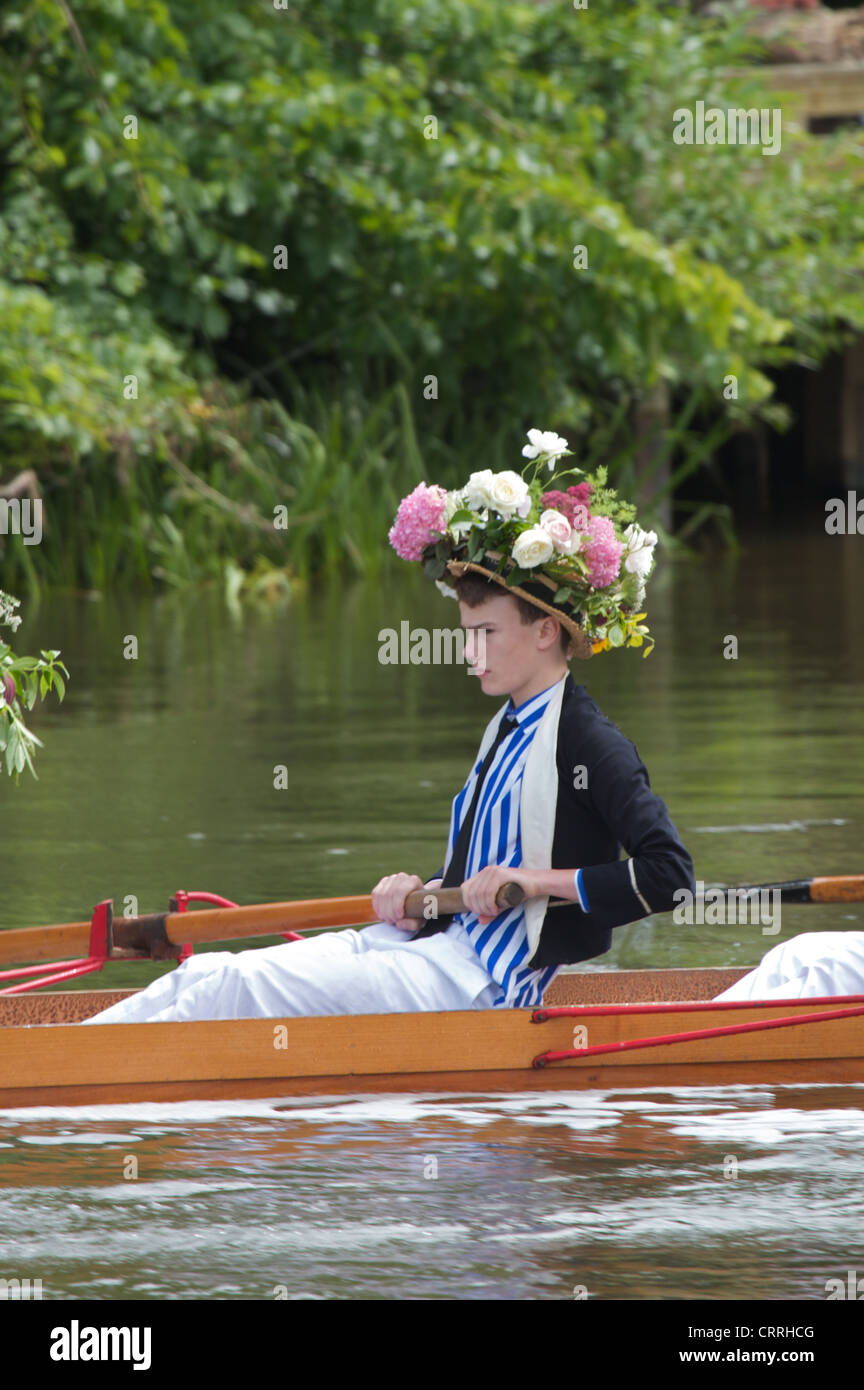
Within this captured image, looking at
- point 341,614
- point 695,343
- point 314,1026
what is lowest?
point 314,1026

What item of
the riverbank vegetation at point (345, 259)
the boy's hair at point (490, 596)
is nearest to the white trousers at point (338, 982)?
the boy's hair at point (490, 596)

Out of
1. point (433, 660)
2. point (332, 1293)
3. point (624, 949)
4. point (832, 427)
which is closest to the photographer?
point (332, 1293)

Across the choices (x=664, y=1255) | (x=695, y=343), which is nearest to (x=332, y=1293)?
(x=664, y=1255)

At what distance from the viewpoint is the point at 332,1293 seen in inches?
178

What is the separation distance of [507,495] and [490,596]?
23 cm

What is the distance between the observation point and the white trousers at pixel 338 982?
569 centimetres

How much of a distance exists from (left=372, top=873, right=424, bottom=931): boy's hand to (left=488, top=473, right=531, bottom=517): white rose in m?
0.85

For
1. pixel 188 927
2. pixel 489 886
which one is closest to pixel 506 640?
pixel 489 886

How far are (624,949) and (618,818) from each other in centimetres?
229

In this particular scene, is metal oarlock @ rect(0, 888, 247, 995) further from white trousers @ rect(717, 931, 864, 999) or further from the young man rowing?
white trousers @ rect(717, 931, 864, 999)

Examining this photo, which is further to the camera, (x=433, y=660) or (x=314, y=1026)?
(x=433, y=660)

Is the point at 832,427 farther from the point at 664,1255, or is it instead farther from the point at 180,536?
the point at 664,1255

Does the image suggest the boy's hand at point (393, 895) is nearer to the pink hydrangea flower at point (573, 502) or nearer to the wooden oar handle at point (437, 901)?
the wooden oar handle at point (437, 901)

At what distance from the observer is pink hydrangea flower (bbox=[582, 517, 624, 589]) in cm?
557
